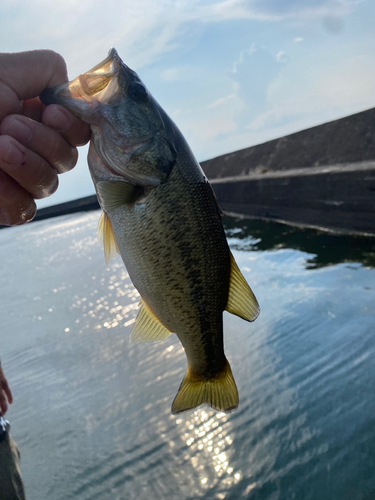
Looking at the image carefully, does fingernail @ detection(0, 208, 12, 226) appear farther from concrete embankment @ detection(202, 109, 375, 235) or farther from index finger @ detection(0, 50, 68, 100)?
concrete embankment @ detection(202, 109, 375, 235)

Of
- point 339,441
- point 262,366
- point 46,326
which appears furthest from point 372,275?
point 46,326

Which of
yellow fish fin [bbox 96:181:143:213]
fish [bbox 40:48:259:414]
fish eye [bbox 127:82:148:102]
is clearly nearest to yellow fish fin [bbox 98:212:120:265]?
fish [bbox 40:48:259:414]

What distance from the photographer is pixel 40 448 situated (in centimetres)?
347

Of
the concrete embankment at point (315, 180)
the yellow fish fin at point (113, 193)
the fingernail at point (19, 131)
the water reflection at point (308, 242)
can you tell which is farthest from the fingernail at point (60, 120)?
the concrete embankment at point (315, 180)

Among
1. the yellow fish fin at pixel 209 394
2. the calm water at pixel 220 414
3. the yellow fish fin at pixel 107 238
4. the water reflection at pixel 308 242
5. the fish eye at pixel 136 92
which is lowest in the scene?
the water reflection at pixel 308 242

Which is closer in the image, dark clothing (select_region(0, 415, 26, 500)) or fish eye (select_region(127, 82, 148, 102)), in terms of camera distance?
fish eye (select_region(127, 82, 148, 102))

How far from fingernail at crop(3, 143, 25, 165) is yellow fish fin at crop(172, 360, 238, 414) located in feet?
4.27

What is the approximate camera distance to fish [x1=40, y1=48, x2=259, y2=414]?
176 cm

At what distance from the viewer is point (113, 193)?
1750 millimetres

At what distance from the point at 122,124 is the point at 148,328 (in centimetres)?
98

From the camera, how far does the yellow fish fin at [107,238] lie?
1.91m

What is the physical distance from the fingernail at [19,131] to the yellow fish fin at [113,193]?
335 millimetres

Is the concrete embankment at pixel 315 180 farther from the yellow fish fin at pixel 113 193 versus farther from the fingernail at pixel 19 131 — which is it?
the fingernail at pixel 19 131

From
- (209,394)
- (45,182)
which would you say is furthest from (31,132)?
(209,394)
